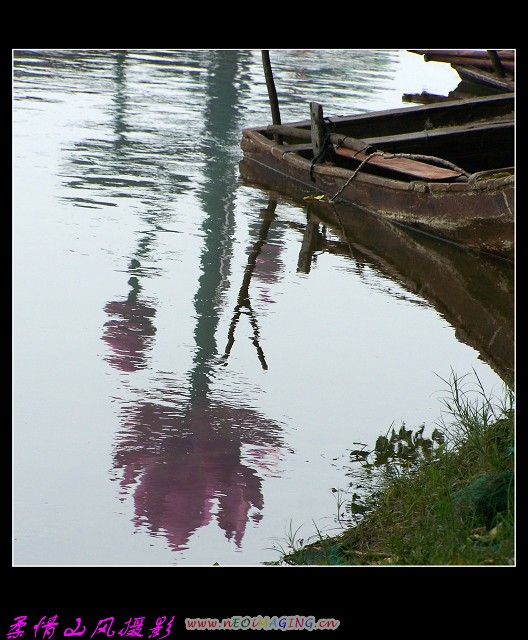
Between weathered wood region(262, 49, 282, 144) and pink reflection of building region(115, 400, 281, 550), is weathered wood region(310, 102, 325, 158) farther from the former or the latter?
pink reflection of building region(115, 400, 281, 550)

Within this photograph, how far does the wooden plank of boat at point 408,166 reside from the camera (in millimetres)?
8188

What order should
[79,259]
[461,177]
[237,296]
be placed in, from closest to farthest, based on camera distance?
[237,296], [79,259], [461,177]

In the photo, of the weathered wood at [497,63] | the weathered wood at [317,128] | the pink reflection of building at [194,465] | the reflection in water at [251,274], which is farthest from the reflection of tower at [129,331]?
the weathered wood at [497,63]

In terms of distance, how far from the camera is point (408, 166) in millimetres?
8594

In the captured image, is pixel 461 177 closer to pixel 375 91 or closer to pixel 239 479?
pixel 239 479

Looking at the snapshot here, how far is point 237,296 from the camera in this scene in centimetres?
660

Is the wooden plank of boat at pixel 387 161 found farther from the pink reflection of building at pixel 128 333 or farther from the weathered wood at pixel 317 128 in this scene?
the pink reflection of building at pixel 128 333

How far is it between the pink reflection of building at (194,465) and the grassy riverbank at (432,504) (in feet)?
1.14

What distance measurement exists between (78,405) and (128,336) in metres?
0.97

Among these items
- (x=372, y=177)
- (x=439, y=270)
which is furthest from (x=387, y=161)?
(x=439, y=270)

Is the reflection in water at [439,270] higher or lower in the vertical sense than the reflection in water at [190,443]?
lower

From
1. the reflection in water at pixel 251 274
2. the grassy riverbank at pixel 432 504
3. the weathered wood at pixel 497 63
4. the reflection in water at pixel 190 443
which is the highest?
the weathered wood at pixel 497 63
